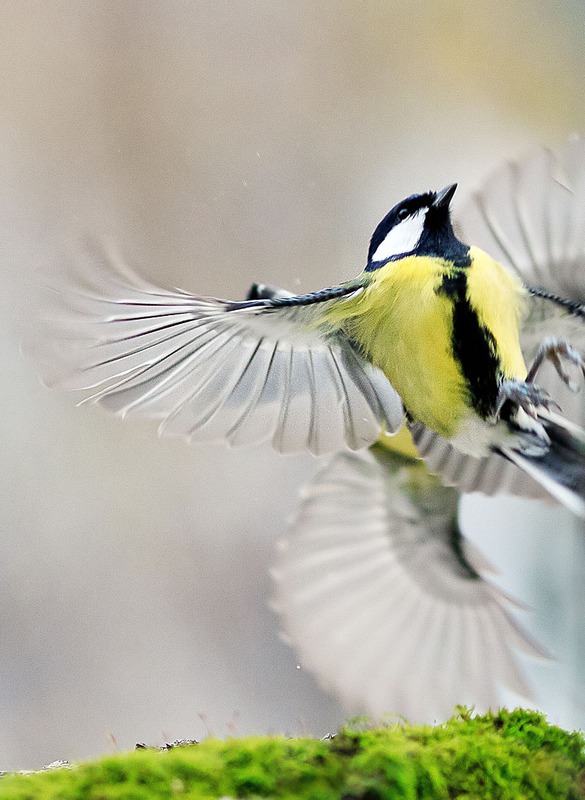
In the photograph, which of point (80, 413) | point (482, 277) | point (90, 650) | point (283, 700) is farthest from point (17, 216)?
point (482, 277)

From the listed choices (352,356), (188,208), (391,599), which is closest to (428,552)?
(391,599)

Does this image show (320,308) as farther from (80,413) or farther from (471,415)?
(80,413)

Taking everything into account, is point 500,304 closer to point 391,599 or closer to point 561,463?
point 561,463

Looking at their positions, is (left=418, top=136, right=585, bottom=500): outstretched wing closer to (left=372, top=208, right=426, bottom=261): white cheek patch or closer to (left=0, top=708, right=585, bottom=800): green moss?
(left=372, top=208, right=426, bottom=261): white cheek patch

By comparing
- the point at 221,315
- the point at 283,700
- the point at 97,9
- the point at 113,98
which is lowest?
the point at 283,700

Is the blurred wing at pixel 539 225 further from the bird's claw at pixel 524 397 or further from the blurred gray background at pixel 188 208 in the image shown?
A: the blurred gray background at pixel 188 208

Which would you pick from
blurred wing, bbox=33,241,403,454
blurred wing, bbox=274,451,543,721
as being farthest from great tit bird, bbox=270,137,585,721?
blurred wing, bbox=33,241,403,454

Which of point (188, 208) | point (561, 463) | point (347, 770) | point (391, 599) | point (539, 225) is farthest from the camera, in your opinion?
point (188, 208)
